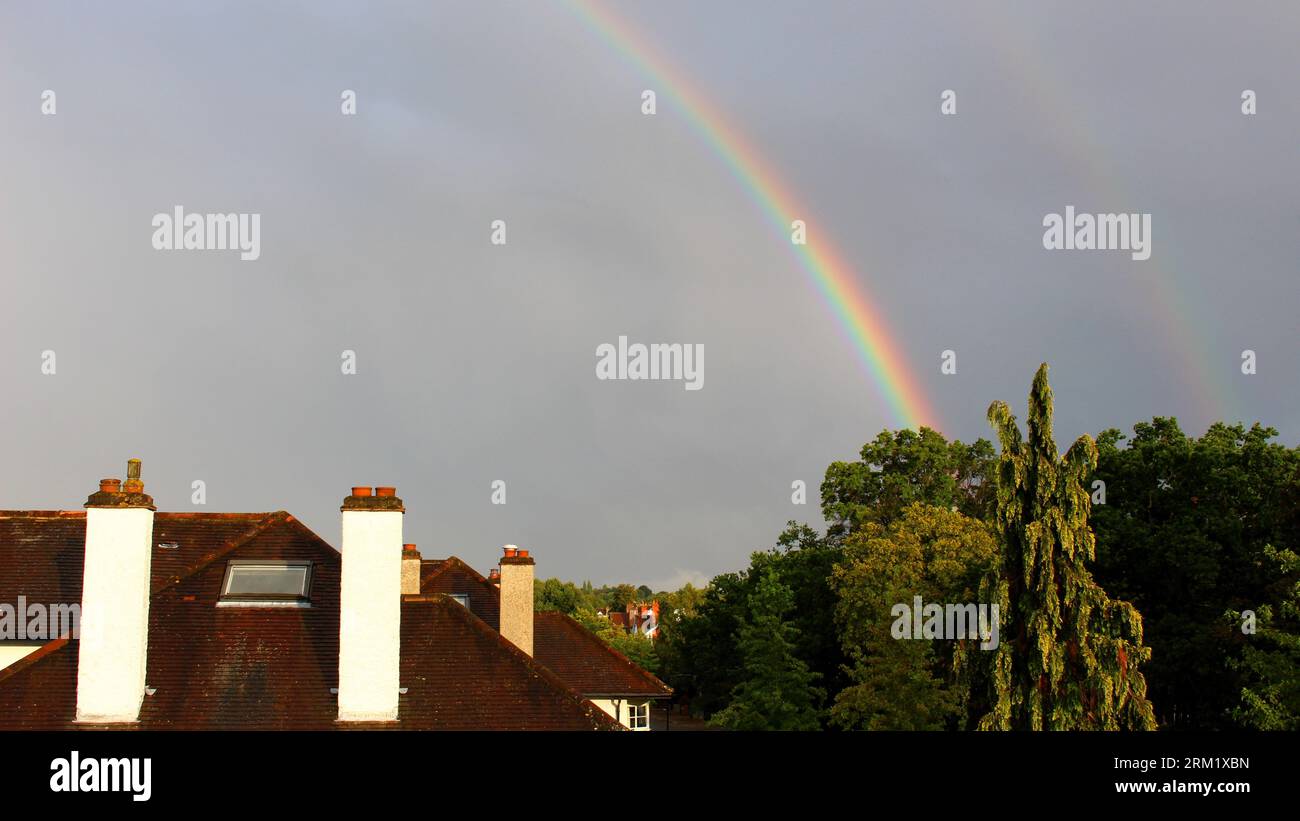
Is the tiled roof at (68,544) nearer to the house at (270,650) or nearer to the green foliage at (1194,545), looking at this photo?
the house at (270,650)

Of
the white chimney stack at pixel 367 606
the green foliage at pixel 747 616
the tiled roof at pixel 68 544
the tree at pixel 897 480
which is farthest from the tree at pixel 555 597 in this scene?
the white chimney stack at pixel 367 606

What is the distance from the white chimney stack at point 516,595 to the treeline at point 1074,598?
502 inches

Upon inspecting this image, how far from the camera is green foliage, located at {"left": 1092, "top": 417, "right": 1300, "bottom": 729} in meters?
47.0

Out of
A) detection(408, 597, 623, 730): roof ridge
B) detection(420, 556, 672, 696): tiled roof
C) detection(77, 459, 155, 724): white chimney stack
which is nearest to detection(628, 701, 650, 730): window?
detection(420, 556, 672, 696): tiled roof

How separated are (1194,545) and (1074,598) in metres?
20.4

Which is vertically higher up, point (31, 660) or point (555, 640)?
point (31, 660)

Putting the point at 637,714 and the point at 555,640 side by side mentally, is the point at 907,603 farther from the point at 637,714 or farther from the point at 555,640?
the point at 555,640

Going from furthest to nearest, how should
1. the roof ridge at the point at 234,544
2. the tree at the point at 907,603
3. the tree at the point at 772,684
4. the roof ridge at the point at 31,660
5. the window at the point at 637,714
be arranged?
the tree at the point at 772,684 → the tree at the point at 907,603 → the window at the point at 637,714 → the roof ridge at the point at 234,544 → the roof ridge at the point at 31,660

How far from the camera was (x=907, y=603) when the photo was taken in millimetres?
53000

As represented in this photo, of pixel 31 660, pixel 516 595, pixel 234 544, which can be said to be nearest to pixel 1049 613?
pixel 516 595

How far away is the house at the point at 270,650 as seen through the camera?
704 inches

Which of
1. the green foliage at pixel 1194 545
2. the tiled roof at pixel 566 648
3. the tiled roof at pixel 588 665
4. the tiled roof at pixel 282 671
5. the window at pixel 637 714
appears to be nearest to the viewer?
the tiled roof at pixel 282 671
